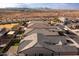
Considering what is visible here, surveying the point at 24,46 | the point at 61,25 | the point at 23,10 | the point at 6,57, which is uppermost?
the point at 23,10

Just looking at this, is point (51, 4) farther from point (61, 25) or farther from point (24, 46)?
point (24, 46)

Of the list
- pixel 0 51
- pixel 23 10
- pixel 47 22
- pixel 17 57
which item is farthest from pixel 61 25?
pixel 0 51

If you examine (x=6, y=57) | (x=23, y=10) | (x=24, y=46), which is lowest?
(x=6, y=57)

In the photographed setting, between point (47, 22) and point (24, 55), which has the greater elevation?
point (47, 22)

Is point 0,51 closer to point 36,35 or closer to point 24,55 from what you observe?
point 24,55

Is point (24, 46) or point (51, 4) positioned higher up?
point (51, 4)

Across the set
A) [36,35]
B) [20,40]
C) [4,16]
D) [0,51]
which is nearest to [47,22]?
[36,35]
